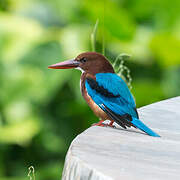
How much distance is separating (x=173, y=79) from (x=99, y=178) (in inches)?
112

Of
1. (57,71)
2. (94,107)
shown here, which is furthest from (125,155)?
(57,71)

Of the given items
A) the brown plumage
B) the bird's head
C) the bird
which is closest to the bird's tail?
the bird

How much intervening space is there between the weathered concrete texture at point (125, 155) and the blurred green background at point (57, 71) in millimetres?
1936

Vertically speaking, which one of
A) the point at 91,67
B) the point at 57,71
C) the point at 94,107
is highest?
the point at 91,67

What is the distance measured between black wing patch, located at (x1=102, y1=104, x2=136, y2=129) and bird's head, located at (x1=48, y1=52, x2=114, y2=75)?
0.14m

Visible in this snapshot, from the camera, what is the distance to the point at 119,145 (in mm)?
1409

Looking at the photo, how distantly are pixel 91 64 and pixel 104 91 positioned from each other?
110 millimetres

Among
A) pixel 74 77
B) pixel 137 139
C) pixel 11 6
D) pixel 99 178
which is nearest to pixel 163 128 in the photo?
pixel 137 139

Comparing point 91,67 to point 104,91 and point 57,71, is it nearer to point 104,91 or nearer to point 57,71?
point 104,91

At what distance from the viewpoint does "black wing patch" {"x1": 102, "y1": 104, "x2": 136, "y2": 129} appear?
1718mm

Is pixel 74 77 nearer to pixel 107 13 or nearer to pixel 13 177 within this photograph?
pixel 107 13

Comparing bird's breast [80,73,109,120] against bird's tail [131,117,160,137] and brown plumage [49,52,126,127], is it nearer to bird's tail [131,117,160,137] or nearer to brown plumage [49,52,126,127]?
brown plumage [49,52,126,127]

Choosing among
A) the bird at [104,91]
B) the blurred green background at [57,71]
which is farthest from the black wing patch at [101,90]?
the blurred green background at [57,71]

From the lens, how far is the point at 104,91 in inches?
73.5
